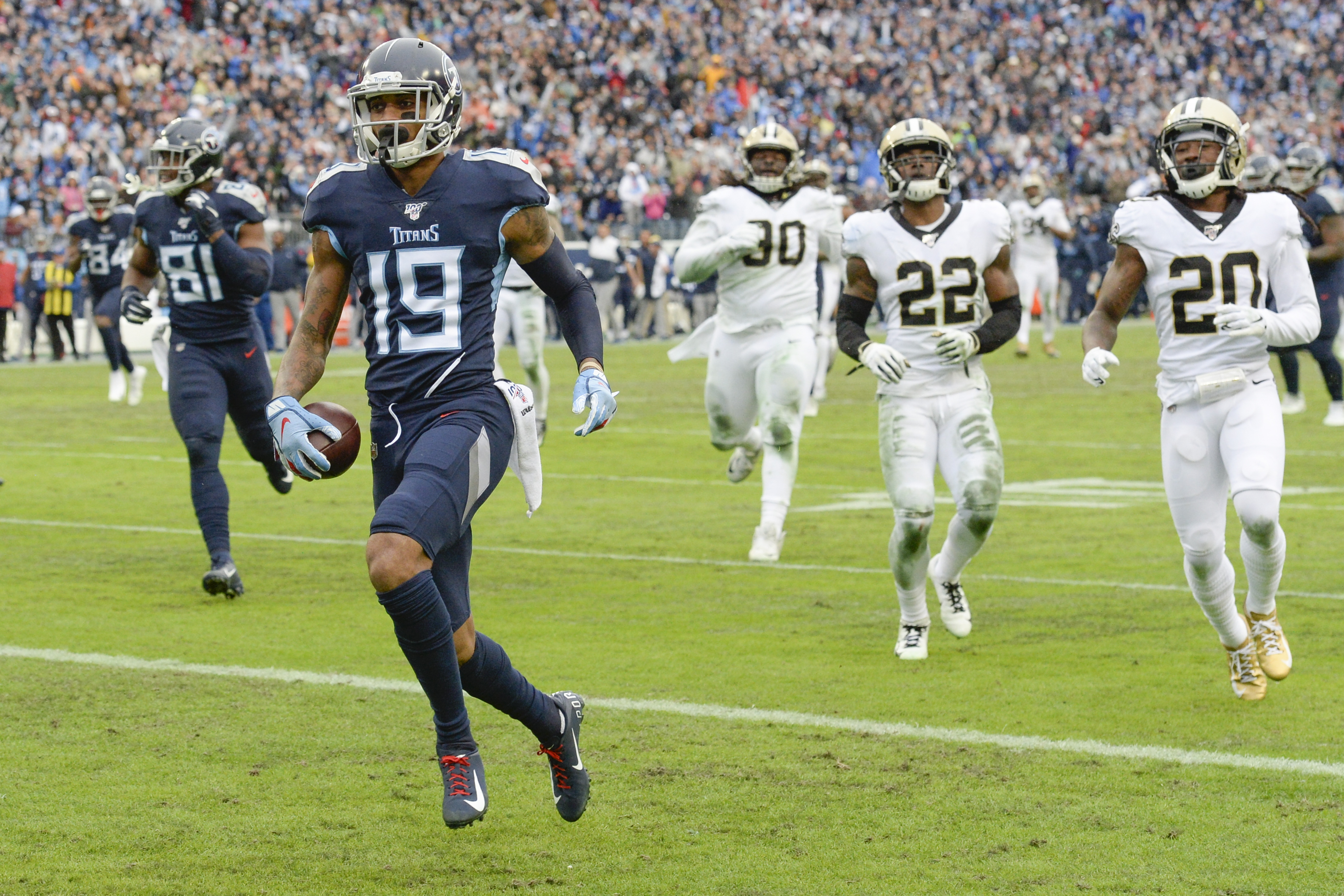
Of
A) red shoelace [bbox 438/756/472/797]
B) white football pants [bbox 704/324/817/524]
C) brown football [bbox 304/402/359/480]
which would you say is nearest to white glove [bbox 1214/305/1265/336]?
brown football [bbox 304/402/359/480]

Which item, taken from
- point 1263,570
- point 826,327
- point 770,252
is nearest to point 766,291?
point 770,252

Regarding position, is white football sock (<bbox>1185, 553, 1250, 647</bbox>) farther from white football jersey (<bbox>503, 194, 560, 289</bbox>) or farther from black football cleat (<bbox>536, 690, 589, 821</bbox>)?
white football jersey (<bbox>503, 194, 560, 289</bbox>)

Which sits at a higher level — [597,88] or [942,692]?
[597,88]

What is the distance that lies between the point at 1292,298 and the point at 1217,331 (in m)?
0.29

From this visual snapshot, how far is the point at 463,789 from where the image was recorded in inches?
164

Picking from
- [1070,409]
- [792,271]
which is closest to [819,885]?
[792,271]

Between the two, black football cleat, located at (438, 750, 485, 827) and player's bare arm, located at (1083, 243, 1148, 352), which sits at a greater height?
player's bare arm, located at (1083, 243, 1148, 352)

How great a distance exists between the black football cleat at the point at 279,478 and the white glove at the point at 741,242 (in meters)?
2.29

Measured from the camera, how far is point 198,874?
13.1 feet

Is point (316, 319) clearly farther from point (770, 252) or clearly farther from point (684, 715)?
point (770, 252)

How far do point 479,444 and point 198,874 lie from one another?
3.77 feet

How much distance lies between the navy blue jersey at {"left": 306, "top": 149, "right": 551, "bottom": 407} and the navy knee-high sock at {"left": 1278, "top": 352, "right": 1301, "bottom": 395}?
11.1 meters

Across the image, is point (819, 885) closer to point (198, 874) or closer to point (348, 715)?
point (198, 874)

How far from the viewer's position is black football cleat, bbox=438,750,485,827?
4117 millimetres
